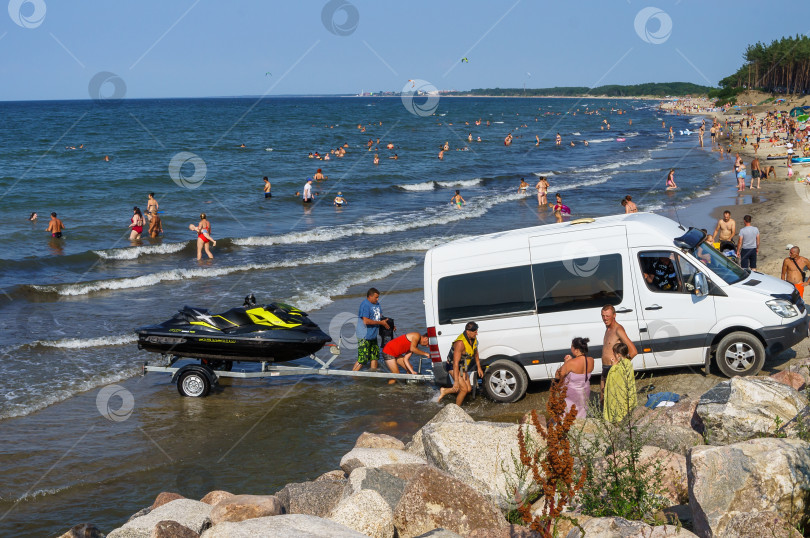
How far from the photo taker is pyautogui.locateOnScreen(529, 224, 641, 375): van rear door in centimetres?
1077

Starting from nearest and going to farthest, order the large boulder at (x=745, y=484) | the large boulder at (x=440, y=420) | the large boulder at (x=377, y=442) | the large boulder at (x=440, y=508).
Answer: the large boulder at (x=745, y=484), the large boulder at (x=440, y=508), the large boulder at (x=440, y=420), the large boulder at (x=377, y=442)

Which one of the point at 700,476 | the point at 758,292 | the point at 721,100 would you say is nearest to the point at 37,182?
the point at 758,292

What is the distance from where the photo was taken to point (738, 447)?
578cm

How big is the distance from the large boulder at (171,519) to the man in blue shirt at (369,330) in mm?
5803

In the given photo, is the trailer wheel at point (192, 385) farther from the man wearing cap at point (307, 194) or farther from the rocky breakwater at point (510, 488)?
the man wearing cap at point (307, 194)

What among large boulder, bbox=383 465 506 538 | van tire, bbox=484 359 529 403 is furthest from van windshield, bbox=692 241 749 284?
large boulder, bbox=383 465 506 538

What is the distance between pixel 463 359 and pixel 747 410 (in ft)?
14.6

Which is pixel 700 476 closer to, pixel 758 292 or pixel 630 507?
pixel 630 507

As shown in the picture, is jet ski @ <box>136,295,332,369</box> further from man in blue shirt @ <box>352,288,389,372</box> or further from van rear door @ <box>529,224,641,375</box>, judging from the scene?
van rear door @ <box>529,224,641,375</box>

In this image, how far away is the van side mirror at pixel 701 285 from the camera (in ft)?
35.0

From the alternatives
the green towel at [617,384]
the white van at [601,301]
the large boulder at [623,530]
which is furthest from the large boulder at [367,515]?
the white van at [601,301]

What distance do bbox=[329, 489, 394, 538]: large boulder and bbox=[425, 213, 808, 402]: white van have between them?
4.72 metres

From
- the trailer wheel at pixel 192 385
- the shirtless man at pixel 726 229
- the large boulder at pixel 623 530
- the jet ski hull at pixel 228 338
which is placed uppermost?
the shirtless man at pixel 726 229

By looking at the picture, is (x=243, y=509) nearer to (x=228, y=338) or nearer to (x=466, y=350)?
(x=466, y=350)
